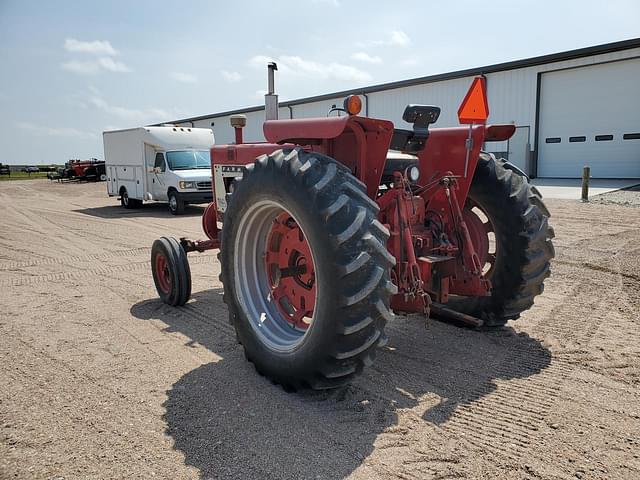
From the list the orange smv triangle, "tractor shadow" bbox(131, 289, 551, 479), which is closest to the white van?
"tractor shadow" bbox(131, 289, 551, 479)

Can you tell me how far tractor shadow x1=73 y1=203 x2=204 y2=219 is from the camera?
14.5 metres

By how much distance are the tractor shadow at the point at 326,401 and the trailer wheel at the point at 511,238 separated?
1.11ft

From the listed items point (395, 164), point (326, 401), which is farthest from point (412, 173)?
point (326, 401)

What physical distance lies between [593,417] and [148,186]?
1477cm

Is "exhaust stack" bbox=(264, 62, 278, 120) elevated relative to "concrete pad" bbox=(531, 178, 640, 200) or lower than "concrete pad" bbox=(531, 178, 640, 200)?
elevated

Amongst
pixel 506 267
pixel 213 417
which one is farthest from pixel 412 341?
pixel 213 417

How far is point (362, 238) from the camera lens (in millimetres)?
2701

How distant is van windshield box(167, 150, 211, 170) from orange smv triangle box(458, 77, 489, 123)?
12.6 metres

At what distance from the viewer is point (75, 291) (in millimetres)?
5859

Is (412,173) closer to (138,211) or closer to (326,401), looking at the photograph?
(326,401)

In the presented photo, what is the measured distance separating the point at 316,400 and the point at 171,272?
2509 mm

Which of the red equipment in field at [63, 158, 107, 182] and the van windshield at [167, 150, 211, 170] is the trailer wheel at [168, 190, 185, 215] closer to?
the van windshield at [167, 150, 211, 170]

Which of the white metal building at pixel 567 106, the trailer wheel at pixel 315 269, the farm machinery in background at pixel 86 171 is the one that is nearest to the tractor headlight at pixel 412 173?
the trailer wheel at pixel 315 269

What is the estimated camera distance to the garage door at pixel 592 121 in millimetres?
18844
